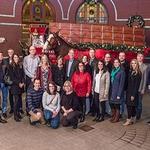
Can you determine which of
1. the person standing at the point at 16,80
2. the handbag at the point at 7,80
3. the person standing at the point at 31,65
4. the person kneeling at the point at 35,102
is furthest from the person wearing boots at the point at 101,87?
the handbag at the point at 7,80

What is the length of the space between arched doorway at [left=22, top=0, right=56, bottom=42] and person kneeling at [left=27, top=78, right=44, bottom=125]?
7.30 metres

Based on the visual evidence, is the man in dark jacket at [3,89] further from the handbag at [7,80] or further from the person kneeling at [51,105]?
the person kneeling at [51,105]

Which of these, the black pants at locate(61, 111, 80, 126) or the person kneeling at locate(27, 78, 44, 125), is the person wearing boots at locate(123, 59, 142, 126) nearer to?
the black pants at locate(61, 111, 80, 126)

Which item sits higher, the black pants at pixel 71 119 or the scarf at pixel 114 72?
the scarf at pixel 114 72

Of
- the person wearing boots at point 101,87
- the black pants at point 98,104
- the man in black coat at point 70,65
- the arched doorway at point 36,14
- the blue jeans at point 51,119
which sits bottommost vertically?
the blue jeans at point 51,119

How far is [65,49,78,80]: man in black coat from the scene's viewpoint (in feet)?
27.1

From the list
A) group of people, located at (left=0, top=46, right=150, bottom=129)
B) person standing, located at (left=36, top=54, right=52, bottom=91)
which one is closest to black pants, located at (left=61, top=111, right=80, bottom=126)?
group of people, located at (left=0, top=46, right=150, bottom=129)

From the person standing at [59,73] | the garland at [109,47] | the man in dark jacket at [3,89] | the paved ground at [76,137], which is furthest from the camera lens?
the garland at [109,47]

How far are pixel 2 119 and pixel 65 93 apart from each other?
1.64m

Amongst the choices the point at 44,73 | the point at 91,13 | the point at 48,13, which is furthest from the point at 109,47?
the point at 48,13

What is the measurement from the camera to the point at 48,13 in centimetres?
1505

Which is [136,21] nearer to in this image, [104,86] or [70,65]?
[70,65]

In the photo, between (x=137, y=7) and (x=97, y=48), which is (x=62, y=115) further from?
(x=137, y=7)

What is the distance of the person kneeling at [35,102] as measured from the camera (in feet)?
24.6
